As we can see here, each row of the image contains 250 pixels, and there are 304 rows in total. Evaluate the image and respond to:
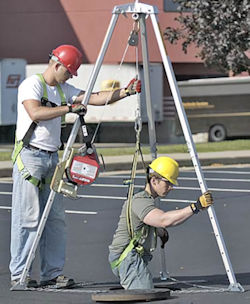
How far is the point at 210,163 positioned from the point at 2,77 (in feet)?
32.5

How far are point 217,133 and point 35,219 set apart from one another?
71.3 feet

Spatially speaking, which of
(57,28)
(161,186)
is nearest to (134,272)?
(161,186)

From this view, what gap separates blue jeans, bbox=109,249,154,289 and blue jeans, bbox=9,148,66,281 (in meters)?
0.75

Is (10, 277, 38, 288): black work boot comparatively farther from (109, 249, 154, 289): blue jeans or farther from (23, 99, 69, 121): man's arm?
(23, 99, 69, 121): man's arm

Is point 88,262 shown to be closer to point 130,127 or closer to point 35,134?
point 35,134

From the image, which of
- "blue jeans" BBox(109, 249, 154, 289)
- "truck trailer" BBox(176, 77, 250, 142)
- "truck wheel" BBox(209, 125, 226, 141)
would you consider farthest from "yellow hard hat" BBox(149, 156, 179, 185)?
"truck wheel" BBox(209, 125, 226, 141)

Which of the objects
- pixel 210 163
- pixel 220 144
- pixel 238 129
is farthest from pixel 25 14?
pixel 210 163

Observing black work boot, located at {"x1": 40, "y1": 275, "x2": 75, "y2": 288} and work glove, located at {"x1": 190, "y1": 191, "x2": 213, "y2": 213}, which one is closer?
work glove, located at {"x1": 190, "y1": 191, "x2": 213, "y2": 213}

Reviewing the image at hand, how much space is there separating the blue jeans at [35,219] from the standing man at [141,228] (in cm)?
62

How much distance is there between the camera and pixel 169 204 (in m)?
14.1

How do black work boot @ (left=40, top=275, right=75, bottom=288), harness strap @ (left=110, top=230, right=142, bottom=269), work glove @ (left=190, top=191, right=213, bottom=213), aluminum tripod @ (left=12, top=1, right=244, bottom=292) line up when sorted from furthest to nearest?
1. black work boot @ (left=40, top=275, right=75, bottom=288)
2. aluminum tripod @ (left=12, top=1, right=244, bottom=292)
3. harness strap @ (left=110, top=230, right=142, bottom=269)
4. work glove @ (left=190, top=191, right=213, bottom=213)

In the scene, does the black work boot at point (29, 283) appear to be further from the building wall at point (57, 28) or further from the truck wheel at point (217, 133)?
the building wall at point (57, 28)

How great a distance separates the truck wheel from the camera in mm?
29453

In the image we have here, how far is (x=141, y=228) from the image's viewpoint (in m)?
7.80
